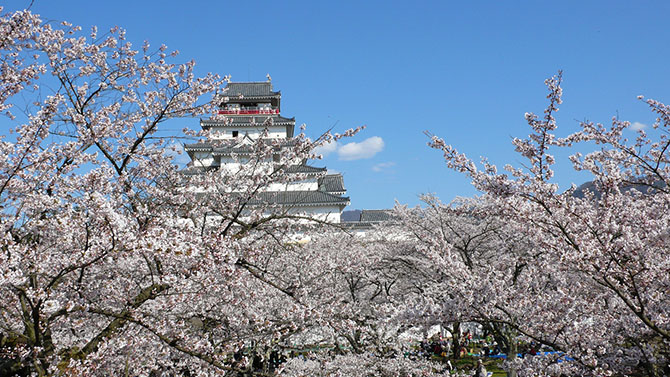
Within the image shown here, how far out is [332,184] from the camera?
38938mm

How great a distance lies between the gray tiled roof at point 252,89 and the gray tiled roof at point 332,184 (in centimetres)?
919

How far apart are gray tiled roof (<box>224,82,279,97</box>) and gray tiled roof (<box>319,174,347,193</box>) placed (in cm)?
919

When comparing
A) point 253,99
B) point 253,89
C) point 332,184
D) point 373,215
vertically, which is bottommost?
point 373,215

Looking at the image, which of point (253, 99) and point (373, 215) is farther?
point (253, 99)

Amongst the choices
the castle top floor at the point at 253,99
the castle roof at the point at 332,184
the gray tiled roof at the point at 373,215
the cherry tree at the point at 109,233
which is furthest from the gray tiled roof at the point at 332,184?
the cherry tree at the point at 109,233

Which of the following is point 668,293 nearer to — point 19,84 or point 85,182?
point 85,182

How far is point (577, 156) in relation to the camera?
573 centimetres

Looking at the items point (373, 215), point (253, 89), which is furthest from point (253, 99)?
point (373, 215)

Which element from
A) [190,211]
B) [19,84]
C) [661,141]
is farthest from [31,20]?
[661,141]

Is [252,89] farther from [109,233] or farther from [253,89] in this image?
[109,233]

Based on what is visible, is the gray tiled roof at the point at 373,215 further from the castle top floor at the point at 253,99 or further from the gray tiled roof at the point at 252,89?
the gray tiled roof at the point at 252,89

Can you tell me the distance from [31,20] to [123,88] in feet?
4.58

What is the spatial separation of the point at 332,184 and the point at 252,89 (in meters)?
12.3

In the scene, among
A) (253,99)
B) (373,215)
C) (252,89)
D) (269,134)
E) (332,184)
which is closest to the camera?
(269,134)
